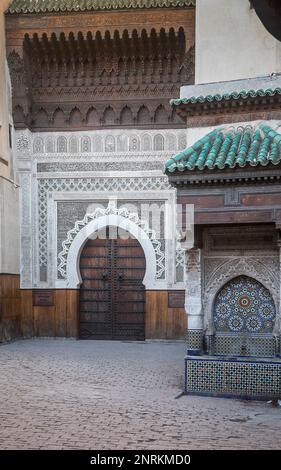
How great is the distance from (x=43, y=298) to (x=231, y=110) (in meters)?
4.92

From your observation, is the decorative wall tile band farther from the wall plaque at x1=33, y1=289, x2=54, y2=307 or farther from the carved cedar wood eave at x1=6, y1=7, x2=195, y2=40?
the carved cedar wood eave at x1=6, y1=7, x2=195, y2=40

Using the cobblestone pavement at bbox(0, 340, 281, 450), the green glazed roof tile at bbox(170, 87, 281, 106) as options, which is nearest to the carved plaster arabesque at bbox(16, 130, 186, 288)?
the cobblestone pavement at bbox(0, 340, 281, 450)

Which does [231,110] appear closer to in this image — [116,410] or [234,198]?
[234,198]

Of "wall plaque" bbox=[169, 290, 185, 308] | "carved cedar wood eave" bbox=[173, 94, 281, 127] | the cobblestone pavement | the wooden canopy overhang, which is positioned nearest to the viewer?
the cobblestone pavement

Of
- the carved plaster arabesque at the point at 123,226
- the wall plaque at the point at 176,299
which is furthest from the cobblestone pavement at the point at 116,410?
the carved plaster arabesque at the point at 123,226

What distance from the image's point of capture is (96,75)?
957 centimetres

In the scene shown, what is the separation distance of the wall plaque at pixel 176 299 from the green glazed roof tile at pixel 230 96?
13.6 feet

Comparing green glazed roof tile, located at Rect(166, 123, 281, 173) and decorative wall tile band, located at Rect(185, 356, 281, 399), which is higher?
green glazed roof tile, located at Rect(166, 123, 281, 173)

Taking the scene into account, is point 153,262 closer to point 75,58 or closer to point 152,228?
point 152,228

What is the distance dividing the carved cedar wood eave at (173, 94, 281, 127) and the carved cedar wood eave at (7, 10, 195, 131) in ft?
11.7

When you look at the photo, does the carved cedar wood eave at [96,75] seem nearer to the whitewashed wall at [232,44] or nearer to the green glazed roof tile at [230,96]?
the whitewashed wall at [232,44]

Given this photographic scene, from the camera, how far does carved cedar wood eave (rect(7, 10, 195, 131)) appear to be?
9.18 m

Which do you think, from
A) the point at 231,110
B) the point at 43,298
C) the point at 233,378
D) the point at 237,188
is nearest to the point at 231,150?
the point at 237,188
